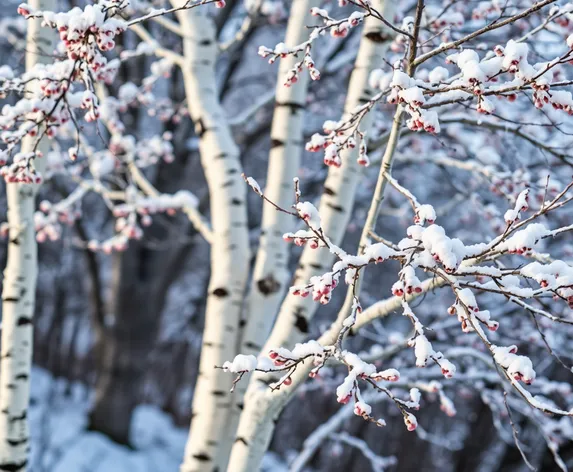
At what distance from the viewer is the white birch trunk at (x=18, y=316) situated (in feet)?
9.48

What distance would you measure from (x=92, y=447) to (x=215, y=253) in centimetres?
543

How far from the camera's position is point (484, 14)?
3.02m

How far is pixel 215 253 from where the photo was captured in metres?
3.27

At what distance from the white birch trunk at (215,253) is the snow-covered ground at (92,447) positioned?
423 centimetres

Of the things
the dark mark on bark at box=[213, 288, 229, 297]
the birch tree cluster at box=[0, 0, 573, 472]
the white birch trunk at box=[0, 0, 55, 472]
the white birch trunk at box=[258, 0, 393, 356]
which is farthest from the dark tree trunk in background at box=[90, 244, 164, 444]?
the white birch trunk at box=[258, 0, 393, 356]

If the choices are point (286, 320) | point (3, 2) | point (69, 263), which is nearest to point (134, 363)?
point (286, 320)

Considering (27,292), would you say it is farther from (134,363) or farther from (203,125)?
(134,363)

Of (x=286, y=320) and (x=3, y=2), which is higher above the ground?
(x=3, y=2)

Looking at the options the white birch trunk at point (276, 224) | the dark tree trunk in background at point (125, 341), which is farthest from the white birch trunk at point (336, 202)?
the dark tree trunk in background at point (125, 341)

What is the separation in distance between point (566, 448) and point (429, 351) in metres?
6.34

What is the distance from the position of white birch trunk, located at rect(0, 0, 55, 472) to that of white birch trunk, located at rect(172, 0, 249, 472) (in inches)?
34.3

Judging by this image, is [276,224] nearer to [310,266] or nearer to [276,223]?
[276,223]

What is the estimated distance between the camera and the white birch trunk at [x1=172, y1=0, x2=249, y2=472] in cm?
299

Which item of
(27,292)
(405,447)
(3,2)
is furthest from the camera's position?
(405,447)
